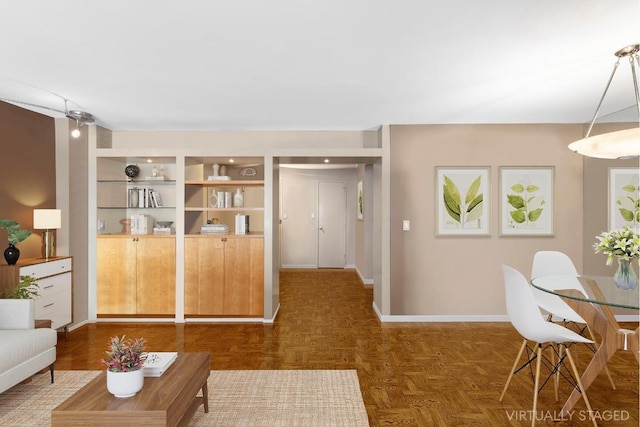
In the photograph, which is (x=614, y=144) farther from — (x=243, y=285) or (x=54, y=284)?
(x=54, y=284)

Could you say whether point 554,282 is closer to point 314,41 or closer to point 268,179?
point 314,41

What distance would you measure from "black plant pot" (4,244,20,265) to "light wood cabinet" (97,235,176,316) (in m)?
1.20

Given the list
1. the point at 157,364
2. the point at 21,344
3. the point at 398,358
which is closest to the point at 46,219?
the point at 21,344

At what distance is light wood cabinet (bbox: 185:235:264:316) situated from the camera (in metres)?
4.91

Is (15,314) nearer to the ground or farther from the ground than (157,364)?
Result: farther from the ground

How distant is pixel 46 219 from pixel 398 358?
12.4ft

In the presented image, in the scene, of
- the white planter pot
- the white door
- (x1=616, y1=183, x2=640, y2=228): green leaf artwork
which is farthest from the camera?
the white door

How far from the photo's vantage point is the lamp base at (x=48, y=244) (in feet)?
13.7

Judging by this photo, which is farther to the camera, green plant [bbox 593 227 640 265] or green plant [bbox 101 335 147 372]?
green plant [bbox 593 227 640 265]

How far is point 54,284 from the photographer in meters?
4.06

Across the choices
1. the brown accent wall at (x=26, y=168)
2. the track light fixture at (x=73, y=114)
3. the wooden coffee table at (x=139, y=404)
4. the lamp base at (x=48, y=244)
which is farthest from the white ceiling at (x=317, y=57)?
the wooden coffee table at (x=139, y=404)

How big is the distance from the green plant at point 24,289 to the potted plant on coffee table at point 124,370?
1956 mm

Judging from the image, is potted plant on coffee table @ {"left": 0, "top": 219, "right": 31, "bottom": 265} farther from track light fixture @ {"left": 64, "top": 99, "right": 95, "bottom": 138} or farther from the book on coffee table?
the book on coffee table

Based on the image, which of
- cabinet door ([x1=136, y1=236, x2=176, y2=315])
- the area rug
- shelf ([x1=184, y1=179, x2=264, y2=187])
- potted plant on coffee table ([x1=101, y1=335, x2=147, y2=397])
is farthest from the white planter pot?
shelf ([x1=184, y1=179, x2=264, y2=187])
